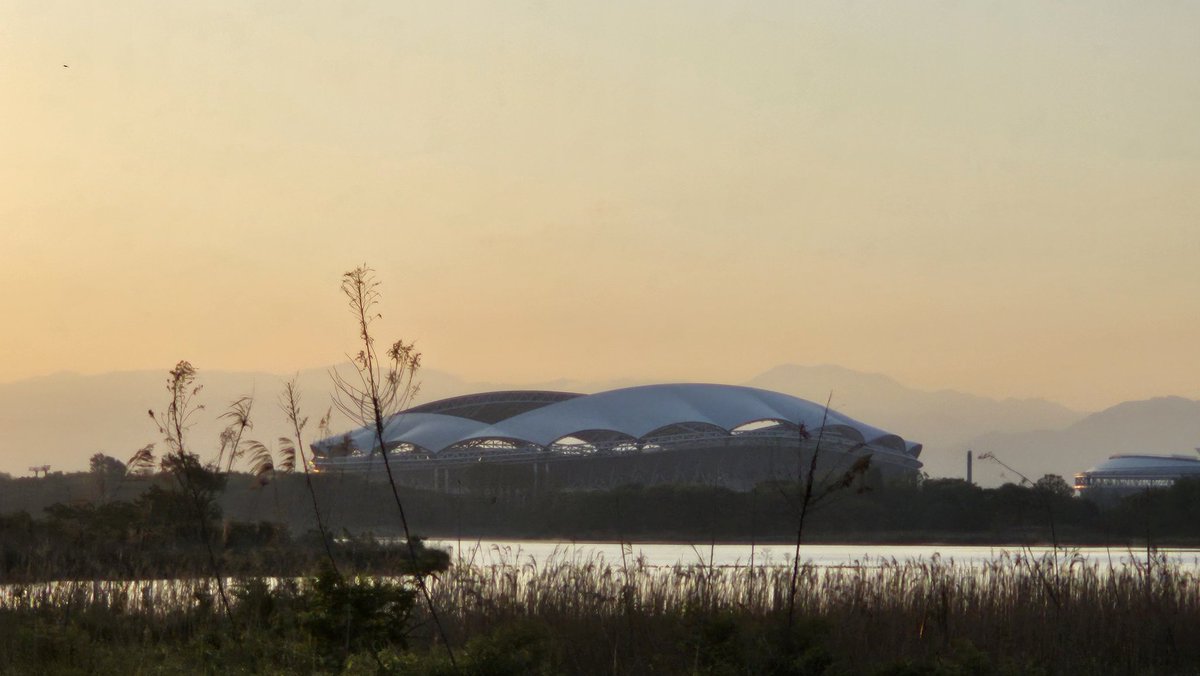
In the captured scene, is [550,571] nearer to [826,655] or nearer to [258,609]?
[258,609]

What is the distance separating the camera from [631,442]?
95.1 meters

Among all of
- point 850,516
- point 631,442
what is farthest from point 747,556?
point 631,442

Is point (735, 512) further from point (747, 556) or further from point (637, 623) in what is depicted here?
point (637, 623)

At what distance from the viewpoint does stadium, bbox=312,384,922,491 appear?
308ft

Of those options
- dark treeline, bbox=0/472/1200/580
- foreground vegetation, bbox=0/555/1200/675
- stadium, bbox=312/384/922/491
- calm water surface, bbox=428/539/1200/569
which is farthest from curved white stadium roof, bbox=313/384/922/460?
foreground vegetation, bbox=0/555/1200/675

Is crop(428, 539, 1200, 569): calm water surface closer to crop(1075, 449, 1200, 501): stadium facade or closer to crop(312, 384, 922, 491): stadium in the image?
crop(312, 384, 922, 491): stadium

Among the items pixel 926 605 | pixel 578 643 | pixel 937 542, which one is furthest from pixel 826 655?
pixel 937 542

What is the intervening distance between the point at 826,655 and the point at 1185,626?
5.01m

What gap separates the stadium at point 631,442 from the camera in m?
93.9

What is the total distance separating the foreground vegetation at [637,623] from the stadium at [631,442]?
247 feet

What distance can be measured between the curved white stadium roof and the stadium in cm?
9

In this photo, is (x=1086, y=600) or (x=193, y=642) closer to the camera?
(x=193, y=642)

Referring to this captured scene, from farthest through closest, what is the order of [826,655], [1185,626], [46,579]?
[46,579]
[1185,626]
[826,655]

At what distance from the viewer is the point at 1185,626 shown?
13.1 meters
